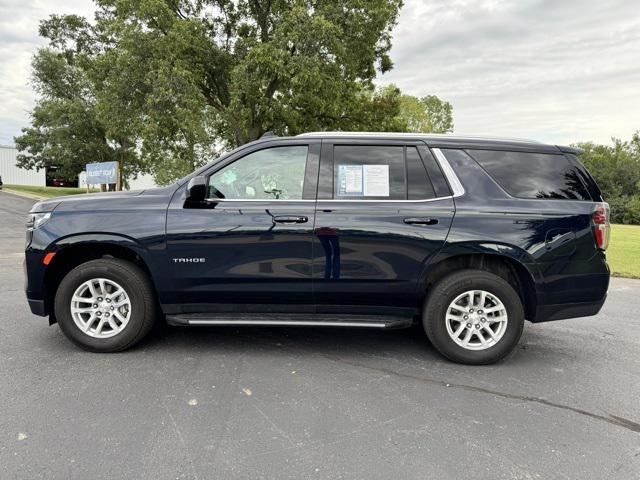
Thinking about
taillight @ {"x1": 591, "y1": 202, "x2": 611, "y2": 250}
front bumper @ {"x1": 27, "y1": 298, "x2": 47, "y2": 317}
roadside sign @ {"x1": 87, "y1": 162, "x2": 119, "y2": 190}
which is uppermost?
roadside sign @ {"x1": 87, "y1": 162, "x2": 119, "y2": 190}

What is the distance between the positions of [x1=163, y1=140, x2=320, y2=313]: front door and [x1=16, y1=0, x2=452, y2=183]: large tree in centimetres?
1131

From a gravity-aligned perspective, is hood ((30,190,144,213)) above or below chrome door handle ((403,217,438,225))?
above

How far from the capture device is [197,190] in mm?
3664

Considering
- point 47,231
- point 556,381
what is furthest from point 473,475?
point 47,231

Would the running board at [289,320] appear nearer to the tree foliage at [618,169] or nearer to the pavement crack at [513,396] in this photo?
the pavement crack at [513,396]

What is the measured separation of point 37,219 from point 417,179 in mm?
3278

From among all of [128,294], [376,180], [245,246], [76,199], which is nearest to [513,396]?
[376,180]

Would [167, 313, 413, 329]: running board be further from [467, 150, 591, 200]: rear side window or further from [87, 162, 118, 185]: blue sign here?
[87, 162, 118, 185]: blue sign

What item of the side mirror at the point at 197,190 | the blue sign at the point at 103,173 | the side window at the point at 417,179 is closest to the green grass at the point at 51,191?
the blue sign at the point at 103,173

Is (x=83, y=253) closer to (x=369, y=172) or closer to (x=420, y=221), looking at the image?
(x=369, y=172)

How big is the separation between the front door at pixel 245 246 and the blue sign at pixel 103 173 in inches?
596

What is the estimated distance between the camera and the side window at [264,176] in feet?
12.4

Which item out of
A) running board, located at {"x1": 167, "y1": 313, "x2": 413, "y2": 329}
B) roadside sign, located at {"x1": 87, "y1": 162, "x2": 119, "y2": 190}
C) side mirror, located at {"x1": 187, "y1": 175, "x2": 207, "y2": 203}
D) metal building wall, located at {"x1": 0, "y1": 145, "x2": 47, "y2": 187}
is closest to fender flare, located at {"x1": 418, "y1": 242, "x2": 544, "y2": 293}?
running board, located at {"x1": 167, "y1": 313, "x2": 413, "y2": 329}

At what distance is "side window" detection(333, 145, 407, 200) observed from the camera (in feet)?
12.2
